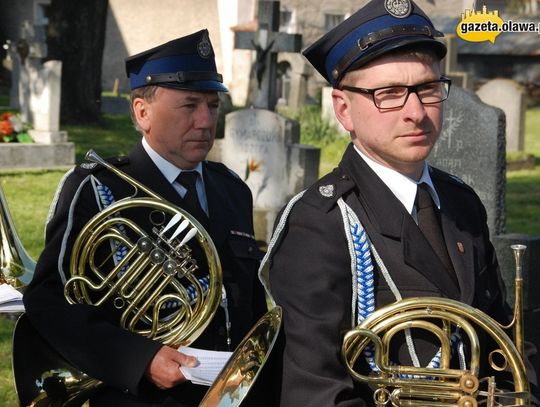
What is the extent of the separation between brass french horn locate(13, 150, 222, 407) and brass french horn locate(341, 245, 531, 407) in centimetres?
99

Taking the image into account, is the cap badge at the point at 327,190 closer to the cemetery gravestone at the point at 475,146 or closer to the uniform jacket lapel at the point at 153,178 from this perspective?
the uniform jacket lapel at the point at 153,178

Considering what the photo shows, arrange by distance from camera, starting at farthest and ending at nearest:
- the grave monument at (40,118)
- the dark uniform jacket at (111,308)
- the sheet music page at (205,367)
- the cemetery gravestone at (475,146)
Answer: the grave monument at (40,118) → the cemetery gravestone at (475,146) → the dark uniform jacket at (111,308) → the sheet music page at (205,367)

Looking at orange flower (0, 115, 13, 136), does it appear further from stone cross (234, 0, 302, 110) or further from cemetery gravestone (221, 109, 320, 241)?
cemetery gravestone (221, 109, 320, 241)

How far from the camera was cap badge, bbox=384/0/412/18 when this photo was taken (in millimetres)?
2844

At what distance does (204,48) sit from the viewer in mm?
4082

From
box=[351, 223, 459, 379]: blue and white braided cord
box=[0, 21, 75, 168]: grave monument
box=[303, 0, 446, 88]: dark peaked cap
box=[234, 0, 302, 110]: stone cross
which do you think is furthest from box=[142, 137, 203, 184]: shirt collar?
box=[0, 21, 75, 168]: grave monument

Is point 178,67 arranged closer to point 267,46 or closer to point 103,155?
point 267,46

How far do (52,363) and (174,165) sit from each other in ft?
2.49

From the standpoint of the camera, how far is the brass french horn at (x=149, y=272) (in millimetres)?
3555

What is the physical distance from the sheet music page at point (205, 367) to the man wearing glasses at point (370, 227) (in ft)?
1.81

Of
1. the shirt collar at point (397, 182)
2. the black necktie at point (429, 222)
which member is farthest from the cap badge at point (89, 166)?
the black necktie at point (429, 222)

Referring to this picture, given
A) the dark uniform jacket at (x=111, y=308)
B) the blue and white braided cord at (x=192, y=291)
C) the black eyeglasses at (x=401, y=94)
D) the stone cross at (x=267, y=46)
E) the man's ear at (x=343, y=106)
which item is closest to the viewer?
the black eyeglasses at (x=401, y=94)

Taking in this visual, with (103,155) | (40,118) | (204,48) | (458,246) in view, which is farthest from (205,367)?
(103,155)

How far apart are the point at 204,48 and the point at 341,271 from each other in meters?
1.63
